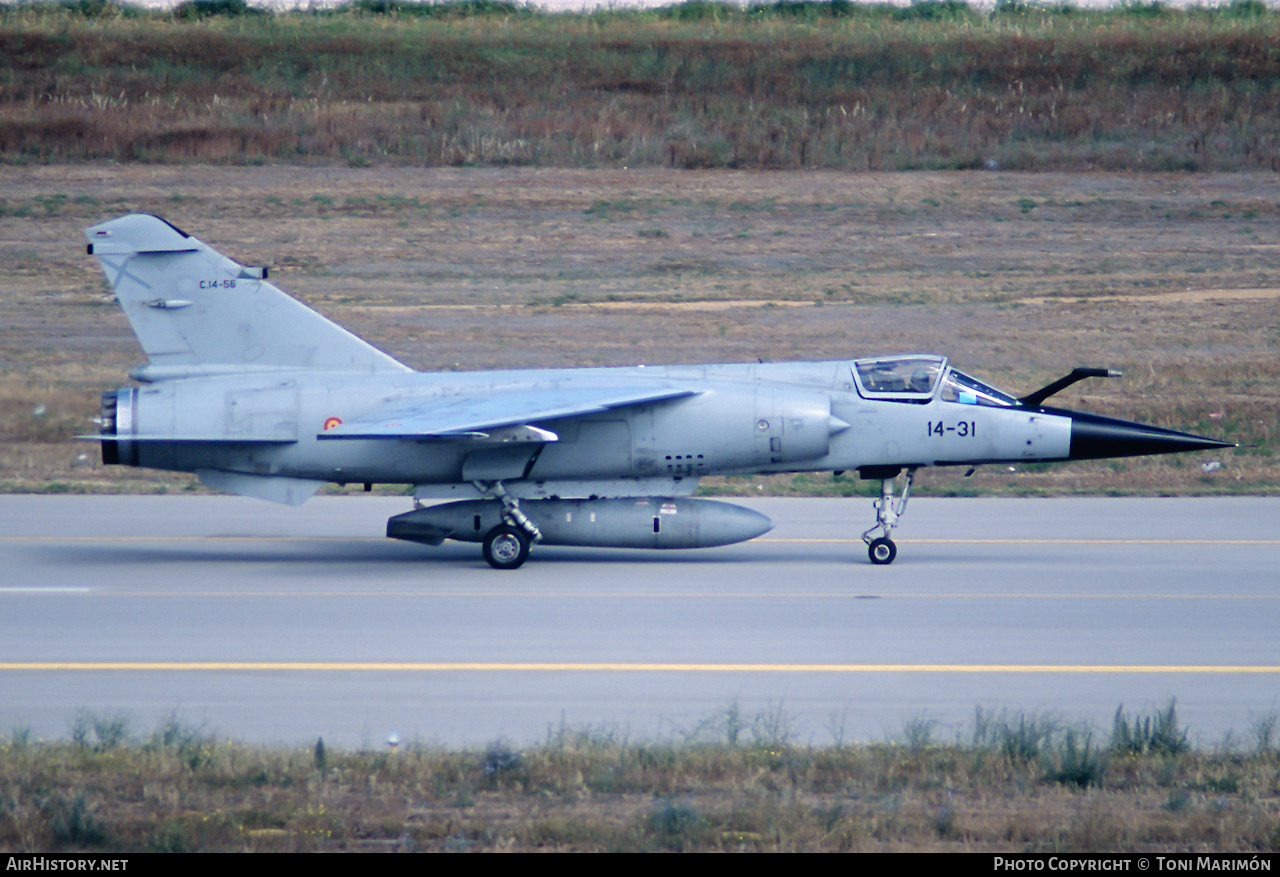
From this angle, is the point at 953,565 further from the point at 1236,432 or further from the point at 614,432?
the point at 1236,432

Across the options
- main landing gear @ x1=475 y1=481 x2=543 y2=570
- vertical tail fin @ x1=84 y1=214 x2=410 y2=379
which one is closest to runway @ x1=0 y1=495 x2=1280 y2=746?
main landing gear @ x1=475 y1=481 x2=543 y2=570

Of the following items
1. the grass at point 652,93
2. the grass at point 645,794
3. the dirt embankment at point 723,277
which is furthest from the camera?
the grass at point 652,93

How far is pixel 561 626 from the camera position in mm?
11438

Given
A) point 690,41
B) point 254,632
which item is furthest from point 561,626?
point 690,41

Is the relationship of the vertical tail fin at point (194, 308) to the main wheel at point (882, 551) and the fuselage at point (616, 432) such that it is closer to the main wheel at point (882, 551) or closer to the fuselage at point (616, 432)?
the fuselage at point (616, 432)

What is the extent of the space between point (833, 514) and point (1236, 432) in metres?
9.46

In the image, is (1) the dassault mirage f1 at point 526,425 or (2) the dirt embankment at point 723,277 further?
(2) the dirt embankment at point 723,277

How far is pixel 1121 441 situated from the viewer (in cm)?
1440

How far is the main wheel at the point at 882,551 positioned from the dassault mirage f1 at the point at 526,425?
0.02 metres

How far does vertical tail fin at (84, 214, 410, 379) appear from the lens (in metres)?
14.7

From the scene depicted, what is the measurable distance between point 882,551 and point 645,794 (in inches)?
306

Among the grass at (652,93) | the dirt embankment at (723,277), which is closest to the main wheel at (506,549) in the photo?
the dirt embankment at (723,277)

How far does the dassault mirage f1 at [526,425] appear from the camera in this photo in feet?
46.9
